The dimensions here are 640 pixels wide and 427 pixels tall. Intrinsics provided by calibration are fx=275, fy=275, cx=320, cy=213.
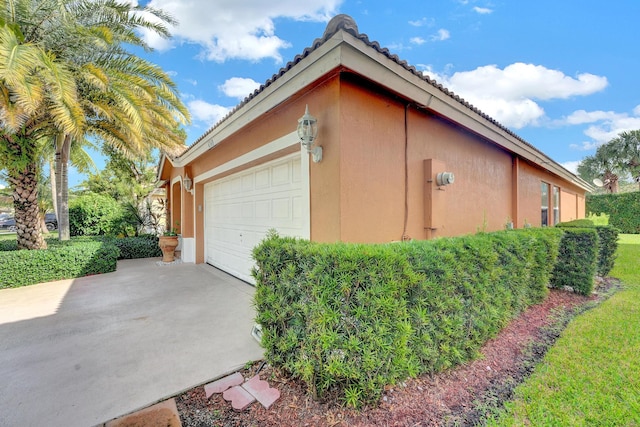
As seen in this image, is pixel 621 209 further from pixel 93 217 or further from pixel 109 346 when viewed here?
pixel 93 217

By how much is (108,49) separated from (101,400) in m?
9.90

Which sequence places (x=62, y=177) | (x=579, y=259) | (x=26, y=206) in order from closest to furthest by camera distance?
(x=579, y=259)
(x=26, y=206)
(x=62, y=177)

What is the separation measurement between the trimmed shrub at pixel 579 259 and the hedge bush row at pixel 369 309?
13.8ft

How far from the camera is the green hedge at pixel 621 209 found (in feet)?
66.0

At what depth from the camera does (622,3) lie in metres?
7.67

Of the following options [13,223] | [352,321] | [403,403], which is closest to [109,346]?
[352,321]

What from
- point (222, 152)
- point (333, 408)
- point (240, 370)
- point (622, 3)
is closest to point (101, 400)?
point (240, 370)

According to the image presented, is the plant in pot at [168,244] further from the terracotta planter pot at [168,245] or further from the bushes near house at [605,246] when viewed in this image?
the bushes near house at [605,246]

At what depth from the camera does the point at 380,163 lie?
4578 millimetres

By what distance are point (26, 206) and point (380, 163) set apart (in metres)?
11.1

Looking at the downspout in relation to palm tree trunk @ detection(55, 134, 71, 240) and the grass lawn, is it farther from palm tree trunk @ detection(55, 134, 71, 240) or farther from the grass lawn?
palm tree trunk @ detection(55, 134, 71, 240)

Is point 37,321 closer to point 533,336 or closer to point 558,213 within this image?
point 533,336

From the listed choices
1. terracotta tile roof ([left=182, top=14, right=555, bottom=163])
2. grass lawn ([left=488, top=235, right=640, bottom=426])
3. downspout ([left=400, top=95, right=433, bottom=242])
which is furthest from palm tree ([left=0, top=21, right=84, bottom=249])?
grass lawn ([left=488, top=235, right=640, bottom=426])

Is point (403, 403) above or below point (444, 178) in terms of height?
below
